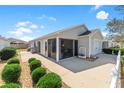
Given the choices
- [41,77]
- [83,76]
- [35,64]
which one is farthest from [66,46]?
[41,77]

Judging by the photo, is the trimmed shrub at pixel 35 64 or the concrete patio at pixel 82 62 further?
the concrete patio at pixel 82 62

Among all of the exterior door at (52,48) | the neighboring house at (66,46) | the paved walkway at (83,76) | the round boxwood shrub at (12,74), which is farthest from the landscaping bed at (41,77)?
the exterior door at (52,48)

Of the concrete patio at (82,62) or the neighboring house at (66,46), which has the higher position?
the neighboring house at (66,46)

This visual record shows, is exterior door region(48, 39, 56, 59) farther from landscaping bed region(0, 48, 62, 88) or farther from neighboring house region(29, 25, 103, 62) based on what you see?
landscaping bed region(0, 48, 62, 88)

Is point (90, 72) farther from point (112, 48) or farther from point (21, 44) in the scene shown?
point (21, 44)

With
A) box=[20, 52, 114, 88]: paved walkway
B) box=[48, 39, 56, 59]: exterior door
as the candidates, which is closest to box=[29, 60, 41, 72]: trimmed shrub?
box=[20, 52, 114, 88]: paved walkway

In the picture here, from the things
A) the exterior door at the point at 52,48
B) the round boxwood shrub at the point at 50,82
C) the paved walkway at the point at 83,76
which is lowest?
the paved walkway at the point at 83,76

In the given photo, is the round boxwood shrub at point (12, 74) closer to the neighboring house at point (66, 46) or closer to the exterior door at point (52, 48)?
the neighboring house at point (66, 46)

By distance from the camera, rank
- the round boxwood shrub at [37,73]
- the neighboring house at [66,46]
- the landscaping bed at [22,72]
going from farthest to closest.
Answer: the neighboring house at [66,46] < the landscaping bed at [22,72] < the round boxwood shrub at [37,73]

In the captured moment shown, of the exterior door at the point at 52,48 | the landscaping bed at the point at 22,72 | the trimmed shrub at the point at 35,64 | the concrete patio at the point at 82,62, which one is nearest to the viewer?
the landscaping bed at the point at 22,72

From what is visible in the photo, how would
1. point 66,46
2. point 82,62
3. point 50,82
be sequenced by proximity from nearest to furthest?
point 50,82
point 82,62
point 66,46

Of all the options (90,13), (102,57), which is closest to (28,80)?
(90,13)

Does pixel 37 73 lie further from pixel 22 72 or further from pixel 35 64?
pixel 22 72
